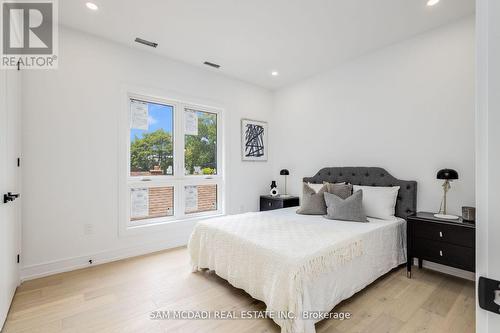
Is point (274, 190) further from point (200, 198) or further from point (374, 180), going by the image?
point (374, 180)

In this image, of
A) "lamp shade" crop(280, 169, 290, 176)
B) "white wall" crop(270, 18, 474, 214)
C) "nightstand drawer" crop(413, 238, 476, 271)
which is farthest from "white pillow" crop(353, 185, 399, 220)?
"lamp shade" crop(280, 169, 290, 176)

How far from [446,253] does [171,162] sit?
11.9 ft

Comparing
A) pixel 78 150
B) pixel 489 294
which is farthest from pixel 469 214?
pixel 78 150

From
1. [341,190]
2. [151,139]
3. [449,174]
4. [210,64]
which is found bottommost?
[341,190]

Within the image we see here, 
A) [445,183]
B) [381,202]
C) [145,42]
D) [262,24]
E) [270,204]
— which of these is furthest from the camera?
[270,204]

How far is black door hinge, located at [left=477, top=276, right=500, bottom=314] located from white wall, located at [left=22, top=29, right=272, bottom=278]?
3443 mm

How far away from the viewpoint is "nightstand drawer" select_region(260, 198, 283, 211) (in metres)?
4.16

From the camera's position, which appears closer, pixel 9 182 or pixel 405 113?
pixel 9 182

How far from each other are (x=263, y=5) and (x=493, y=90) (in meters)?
2.44

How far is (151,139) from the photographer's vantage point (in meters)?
3.52

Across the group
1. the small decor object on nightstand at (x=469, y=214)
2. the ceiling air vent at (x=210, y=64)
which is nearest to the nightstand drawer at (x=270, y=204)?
the small decor object on nightstand at (x=469, y=214)

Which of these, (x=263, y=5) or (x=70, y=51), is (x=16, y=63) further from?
(x=263, y=5)

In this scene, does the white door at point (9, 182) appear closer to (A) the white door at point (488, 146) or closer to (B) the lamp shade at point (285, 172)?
(A) the white door at point (488, 146)

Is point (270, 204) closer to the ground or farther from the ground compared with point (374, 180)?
closer to the ground
